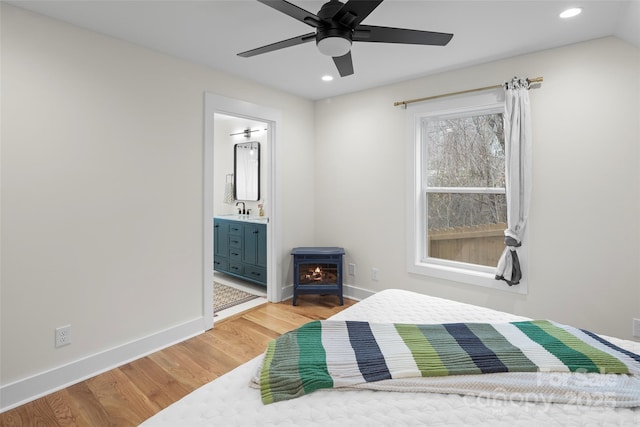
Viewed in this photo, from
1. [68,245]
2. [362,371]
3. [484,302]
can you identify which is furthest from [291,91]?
[362,371]

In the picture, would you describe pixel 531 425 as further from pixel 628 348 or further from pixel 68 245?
pixel 68 245

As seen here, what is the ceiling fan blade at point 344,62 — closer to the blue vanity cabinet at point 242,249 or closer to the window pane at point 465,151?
the window pane at point 465,151

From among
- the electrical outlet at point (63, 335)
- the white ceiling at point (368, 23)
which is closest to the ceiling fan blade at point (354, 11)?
the white ceiling at point (368, 23)

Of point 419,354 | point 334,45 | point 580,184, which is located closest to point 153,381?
point 419,354

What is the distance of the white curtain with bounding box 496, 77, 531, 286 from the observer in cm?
263

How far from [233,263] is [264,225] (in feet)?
2.89

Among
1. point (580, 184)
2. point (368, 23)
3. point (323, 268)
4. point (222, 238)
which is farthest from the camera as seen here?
point (222, 238)

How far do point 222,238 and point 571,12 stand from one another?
4.27 meters

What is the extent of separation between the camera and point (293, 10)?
1.53m

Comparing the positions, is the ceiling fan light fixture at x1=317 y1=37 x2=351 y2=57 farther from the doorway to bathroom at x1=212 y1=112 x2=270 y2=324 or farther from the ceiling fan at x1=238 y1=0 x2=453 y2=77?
the doorway to bathroom at x1=212 y1=112 x2=270 y2=324

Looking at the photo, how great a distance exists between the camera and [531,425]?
1009 mm

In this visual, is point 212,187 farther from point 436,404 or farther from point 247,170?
point 436,404

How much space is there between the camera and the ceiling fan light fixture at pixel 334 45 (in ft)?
5.46

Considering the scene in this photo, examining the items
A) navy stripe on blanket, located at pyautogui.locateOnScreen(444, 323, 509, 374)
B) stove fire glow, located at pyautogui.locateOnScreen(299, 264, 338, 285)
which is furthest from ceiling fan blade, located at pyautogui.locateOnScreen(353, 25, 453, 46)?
stove fire glow, located at pyautogui.locateOnScreen(299, 264, 338, 285)
